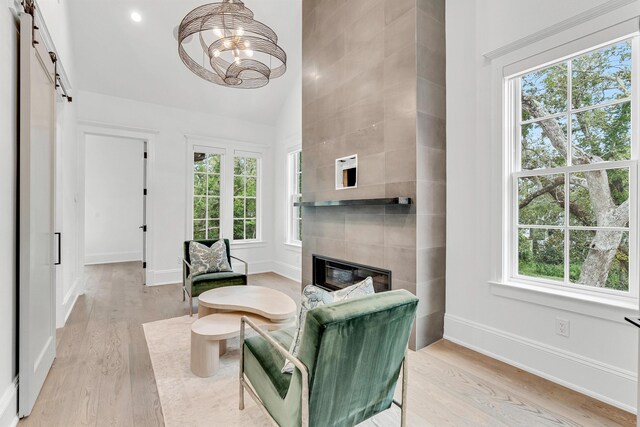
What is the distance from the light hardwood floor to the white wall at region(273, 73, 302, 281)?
2927mm

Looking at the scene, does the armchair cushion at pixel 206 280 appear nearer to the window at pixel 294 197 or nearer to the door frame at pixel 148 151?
the door frame at pixel 148 151

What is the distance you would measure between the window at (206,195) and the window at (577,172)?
482cm

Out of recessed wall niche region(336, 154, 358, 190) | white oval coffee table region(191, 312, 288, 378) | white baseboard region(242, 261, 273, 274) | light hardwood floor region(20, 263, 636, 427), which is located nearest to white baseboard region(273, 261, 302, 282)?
white baseboard region(242, 261, 273, 274)

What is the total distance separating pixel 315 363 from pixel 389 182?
7.32 ft

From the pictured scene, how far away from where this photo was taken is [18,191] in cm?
197

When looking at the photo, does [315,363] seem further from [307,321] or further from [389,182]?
[389,182]

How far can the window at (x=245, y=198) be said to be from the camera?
614 cm

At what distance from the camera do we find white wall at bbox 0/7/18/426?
1.76 m

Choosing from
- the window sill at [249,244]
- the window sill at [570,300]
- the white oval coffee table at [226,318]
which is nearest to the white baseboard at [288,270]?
the window sill at [249,244]

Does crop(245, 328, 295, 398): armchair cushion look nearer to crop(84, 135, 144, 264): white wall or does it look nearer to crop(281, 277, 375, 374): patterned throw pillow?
crop(281, 277, 375, 374): patterned throw pillow

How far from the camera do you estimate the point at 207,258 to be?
4.07 m

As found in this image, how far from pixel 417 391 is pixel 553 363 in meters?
1.07

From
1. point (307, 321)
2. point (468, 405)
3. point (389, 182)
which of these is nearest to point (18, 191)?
point (307, 321)

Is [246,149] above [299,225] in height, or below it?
above
